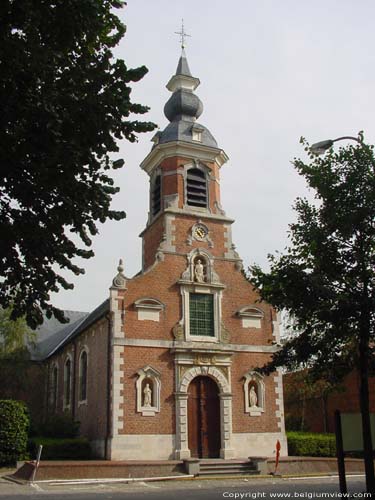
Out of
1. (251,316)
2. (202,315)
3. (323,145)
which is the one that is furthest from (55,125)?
(251,316)

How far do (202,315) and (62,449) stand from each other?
25.1ft

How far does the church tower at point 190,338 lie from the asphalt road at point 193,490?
3844 mm

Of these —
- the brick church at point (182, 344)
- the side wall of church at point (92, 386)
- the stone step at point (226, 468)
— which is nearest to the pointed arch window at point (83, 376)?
the brick church at point (182, 344)

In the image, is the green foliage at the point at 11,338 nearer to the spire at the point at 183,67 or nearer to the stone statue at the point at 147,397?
the stone statue at the point at 147,397

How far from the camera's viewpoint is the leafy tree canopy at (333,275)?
10.8 meters

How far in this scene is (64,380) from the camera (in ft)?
97.0

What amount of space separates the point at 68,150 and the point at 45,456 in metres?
16.4

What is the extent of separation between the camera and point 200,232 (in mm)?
25375


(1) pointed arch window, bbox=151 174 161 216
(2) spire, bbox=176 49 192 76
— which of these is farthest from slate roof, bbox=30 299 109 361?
(2) spire, bbox=176 49 192 76

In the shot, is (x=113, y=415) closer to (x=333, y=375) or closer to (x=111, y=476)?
(x=111, y=476)

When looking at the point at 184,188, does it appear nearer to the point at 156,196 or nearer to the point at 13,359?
the point at 156,196

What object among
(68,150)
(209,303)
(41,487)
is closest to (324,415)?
(209,303)

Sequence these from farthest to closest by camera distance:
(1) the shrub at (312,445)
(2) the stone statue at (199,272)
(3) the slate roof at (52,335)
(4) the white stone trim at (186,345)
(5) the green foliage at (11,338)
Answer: (3) the slate roof at (52,335), (5) the green foliage at (11,338), (2) the stone statue at (199,272), (1) the shrub at (312,445), (4) the white stone trim at (186,345)

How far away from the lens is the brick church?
2184 cm
